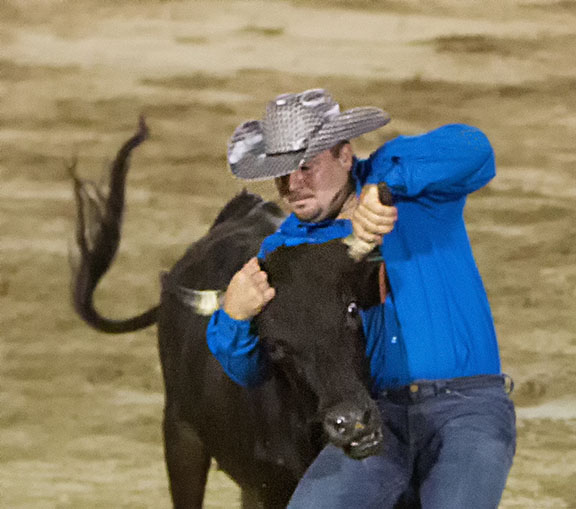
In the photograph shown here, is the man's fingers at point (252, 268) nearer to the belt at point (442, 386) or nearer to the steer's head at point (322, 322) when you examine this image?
the steer's head at point (322, 322)

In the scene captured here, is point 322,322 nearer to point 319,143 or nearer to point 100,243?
point 319,143

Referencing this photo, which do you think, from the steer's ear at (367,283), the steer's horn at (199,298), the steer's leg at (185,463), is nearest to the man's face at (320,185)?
the steer's ear at (367,283)

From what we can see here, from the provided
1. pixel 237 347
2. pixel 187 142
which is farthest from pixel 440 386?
pixel 187 142

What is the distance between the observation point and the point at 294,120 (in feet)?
4.20

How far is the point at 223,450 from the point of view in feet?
6.07

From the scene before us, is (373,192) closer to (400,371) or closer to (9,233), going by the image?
(400,371)

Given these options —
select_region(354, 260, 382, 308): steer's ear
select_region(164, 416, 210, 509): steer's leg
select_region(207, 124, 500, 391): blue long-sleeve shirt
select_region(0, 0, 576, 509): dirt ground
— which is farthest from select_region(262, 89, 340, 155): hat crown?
select_region(0, 0, 576, 509): dirt ground

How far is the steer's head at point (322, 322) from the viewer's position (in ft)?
3.77

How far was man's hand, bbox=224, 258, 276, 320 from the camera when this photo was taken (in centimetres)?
119

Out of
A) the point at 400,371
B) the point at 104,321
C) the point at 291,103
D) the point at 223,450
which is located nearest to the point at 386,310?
the point at 400,371

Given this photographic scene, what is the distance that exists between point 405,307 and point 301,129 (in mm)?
334

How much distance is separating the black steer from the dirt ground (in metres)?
0.23

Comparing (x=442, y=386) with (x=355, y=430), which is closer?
(x=355, y=430)

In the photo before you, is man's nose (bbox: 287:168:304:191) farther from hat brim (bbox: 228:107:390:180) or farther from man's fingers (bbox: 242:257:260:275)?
man's fingers (bbox: 242:257:260:275)
